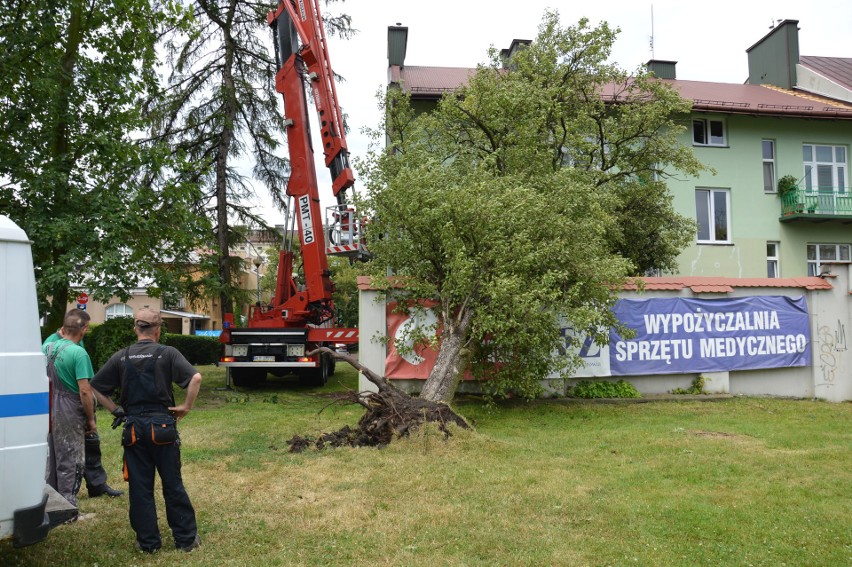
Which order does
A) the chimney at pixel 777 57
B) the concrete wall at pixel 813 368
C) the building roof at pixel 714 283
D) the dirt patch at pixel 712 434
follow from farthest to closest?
1. the chimney at pixel 777 57
2. the concrete wall at pixel 813 368
3. the building roof at pixel 714 283
4. the dirt patch at pixel 712 434

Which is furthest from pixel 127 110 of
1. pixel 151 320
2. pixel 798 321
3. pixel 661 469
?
pixel 798 321

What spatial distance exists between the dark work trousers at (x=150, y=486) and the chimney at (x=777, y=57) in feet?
99.6

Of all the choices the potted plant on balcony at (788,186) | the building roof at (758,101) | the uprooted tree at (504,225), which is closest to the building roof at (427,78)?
the uprooted tree at (504,225)

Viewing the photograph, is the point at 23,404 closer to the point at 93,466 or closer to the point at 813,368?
the point at 93,466

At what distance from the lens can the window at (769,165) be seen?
24.6 meters

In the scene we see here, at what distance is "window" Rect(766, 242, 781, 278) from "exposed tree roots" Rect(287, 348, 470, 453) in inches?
765

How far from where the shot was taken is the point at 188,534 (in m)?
4.91

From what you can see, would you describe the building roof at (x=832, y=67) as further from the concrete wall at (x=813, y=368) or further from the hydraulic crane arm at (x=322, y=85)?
the hydraulic crane arm at (x=322, y=85)

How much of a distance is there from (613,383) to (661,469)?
6.05m

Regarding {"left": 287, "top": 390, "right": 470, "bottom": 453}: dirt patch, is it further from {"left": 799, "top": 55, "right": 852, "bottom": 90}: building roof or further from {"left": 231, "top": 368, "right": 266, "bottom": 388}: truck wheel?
{"left": 799, "top": 55, "right": 852, "bottom": 90}: building roof

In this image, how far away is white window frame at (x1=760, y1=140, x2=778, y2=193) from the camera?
24.5 meters

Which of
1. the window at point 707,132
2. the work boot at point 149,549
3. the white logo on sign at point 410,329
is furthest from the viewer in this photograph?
the window at point 707,132

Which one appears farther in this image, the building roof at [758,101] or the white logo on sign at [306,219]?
the building roof at [758,101]

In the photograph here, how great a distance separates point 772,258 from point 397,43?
16.6m
